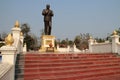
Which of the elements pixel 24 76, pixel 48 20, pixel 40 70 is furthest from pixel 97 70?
pixel 48 20

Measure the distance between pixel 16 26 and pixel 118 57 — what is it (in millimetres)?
6858

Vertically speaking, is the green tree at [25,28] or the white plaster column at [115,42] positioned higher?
the green tree at [25,28]

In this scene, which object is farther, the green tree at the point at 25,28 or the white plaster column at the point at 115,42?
the green tree at the point at 25,28

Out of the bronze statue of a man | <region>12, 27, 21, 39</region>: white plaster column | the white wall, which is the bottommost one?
the white wall

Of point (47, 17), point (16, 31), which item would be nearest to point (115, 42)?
point (47, 17)

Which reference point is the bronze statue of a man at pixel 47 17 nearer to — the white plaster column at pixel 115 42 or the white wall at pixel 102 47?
the white wall at pixel 102 47

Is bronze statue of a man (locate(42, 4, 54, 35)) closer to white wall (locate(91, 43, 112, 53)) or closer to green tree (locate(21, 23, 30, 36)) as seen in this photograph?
white wall (locate(91, 43, 112, 53))

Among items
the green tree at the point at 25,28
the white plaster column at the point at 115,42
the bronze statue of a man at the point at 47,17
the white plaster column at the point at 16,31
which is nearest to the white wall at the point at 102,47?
the white plaster column at the point at 115,42

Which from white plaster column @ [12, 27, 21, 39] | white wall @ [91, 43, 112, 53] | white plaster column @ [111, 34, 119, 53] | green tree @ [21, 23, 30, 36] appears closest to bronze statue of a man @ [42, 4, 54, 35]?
white wall @ [91, 43, 112, 53]

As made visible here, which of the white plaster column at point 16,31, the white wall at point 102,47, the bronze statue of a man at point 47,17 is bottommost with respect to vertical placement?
the white wall at point 102,47

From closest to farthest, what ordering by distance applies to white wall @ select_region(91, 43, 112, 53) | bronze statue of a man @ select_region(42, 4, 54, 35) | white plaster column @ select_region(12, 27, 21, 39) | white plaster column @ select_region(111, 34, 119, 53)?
1. white plaster column @ select_region(12, 27, 21, 39)
2. white plaster column @ select_region(111, 34, 119, 53)
3. white wall @ select_region(91, 43, 112, 53)
4. bronze statue of a man @ select_region(42, 4, 54, 35)

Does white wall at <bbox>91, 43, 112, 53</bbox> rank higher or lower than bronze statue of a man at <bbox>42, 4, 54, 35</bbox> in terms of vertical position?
lower

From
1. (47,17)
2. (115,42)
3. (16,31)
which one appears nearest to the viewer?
(16,31)

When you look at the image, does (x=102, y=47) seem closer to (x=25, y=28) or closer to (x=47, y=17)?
(x=47, y=17)
